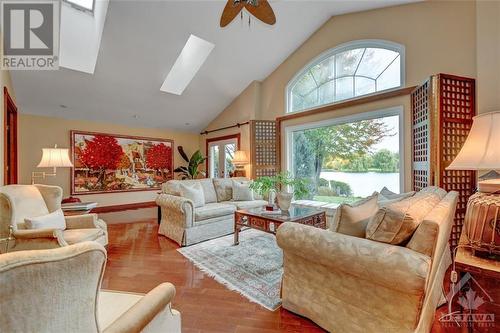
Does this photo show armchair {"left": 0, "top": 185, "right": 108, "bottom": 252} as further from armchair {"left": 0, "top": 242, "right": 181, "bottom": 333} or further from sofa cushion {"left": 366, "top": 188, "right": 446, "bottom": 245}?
sofa cushion {"left": 366, "top": 188, "right": 446, "bottom": 245}

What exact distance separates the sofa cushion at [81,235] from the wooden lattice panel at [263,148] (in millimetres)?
3235

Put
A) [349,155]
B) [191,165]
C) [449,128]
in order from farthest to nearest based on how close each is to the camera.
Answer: [191,165] → [349,155] → [449,128]

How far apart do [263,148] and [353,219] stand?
3.77 m

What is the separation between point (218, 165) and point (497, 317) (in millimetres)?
5988

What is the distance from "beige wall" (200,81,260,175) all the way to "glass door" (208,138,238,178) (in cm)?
29

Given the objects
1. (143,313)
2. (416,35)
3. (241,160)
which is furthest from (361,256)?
(241,160)

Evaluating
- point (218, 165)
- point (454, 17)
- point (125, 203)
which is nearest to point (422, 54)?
point (454, 17)

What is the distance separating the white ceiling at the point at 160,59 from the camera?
3.71 metres

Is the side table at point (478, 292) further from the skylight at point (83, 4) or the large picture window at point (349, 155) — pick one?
the skylight at point (83, 4)

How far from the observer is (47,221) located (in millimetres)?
2324

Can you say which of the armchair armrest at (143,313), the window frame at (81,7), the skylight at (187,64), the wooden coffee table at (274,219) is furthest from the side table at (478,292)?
the window frame at (81,7)

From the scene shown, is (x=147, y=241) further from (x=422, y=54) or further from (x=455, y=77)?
(x=422, y=54)

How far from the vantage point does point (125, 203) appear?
240 inches

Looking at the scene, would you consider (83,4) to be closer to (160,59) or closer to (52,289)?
(160,59)
